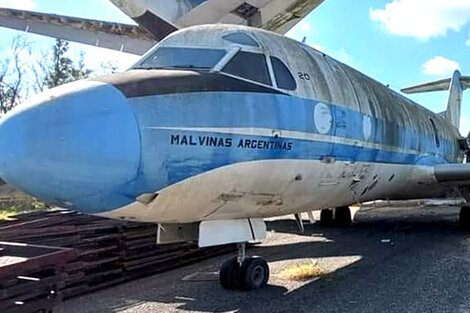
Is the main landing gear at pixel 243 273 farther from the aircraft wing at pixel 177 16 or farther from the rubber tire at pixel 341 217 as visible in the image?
the aircraft wing at pixel 177 16

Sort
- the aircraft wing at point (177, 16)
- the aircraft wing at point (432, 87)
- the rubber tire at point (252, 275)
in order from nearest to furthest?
1. the rubber tire at point (252, 275)
2. the aircraft wing at point (177, 16)
3. the aircraft wing at point (432, 87)

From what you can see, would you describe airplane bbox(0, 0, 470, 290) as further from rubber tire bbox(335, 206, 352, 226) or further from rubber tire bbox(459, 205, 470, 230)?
rubber tire bbox(335, 206, 352, 226)

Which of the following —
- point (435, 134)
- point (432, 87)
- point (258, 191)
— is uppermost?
point (432, 87)

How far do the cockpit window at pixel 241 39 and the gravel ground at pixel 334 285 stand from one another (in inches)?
113

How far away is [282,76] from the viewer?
5816 mm

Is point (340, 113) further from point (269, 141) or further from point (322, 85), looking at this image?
point (269, 141)

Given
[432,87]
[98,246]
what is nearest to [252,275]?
[98,246]

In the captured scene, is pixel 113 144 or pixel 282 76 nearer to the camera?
pixel 113 144

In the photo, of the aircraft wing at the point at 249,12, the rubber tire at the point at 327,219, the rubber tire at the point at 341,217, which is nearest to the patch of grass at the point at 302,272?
the rubber tire at the point at 327,219

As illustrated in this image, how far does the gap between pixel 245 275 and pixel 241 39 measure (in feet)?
8.97

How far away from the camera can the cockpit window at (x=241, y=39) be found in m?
5.78

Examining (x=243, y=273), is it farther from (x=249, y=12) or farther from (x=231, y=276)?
(x=249, y=12)

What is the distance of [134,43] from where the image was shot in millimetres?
26516

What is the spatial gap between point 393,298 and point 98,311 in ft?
10.7
